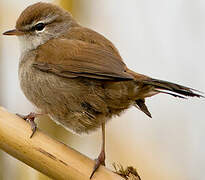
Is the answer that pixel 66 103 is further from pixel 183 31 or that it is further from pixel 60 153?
pixel 183 31

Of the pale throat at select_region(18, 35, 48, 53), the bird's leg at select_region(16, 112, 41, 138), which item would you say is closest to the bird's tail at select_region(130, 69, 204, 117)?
the bird's leg at select_region(16, 112, 41, 138)

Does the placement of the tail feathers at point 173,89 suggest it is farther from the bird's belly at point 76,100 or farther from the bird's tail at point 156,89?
the bird's belly at point 76,100

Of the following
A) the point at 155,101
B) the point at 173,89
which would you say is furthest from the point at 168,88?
the point at 155,101

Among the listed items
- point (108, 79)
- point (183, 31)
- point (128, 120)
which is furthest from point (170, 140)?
point (108, 79)

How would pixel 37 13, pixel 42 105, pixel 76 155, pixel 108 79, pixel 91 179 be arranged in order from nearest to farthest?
pixel 91 179 → pixel 76 155 → pixel 108 79 → pixel 42 105 → pixel 37 13

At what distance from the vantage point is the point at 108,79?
2668mm

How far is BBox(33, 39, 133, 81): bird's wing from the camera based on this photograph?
2664 millimetres

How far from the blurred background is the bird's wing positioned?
364 mm

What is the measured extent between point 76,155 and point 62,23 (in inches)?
56.6

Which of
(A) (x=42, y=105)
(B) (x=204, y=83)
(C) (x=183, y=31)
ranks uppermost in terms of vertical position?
(C) (x=183, y=31)

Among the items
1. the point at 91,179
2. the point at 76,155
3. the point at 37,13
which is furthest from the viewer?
the point at 37,13

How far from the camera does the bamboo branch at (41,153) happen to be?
2.04 meters

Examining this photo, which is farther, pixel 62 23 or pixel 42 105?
pixel 62 23

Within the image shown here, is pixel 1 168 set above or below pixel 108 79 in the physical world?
below
